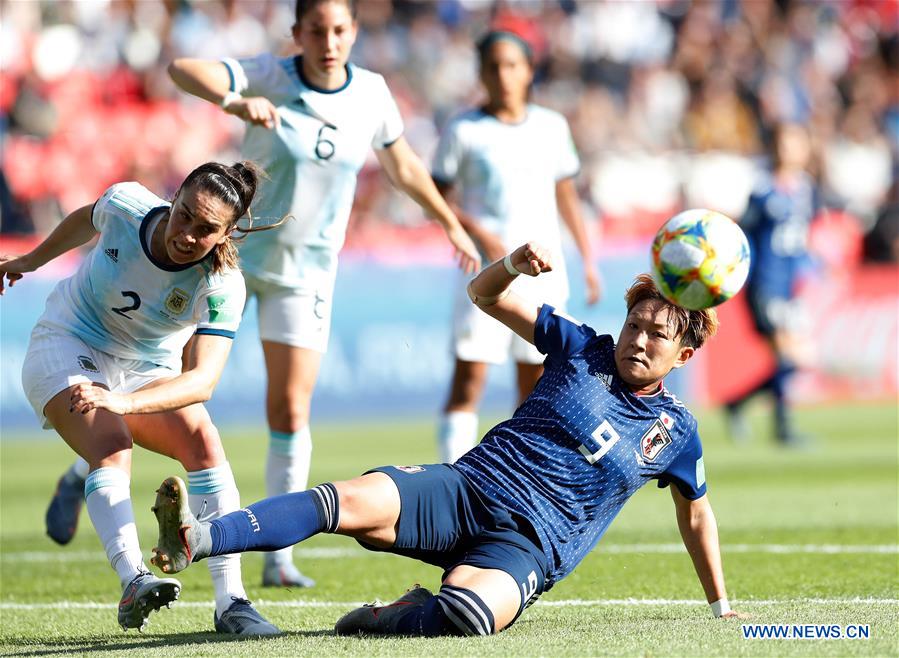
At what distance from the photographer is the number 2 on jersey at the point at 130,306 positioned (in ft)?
16.8

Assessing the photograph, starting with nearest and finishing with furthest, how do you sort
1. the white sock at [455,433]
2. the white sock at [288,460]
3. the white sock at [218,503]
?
the white sock at [218,503] → the white sock at [288,460] → the white sock at [455,433]

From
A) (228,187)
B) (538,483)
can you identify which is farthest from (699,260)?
(228,187)

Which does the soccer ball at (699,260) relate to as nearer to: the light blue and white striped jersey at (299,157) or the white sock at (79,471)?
the light blue and white striped jersey at (299,157)

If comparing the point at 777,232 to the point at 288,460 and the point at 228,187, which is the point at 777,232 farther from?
the point at 228,187

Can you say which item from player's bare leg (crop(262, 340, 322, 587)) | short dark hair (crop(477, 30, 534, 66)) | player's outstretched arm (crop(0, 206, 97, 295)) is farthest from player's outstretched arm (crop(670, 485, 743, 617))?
short dark hair (crop(477, 30, 534, 66))

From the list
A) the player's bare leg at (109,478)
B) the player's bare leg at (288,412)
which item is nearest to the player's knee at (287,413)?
the player's bare leg at (288,412)

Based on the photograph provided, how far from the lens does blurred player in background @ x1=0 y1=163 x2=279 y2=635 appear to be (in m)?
4.81

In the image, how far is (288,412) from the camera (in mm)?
6617

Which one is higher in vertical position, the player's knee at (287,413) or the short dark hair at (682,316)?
the short dark hair at (682,316)

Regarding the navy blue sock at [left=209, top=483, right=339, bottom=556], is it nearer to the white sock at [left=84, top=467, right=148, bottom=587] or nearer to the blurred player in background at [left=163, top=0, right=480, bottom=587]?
the white sock at [left=84, top=467, right=148, bottom=587]

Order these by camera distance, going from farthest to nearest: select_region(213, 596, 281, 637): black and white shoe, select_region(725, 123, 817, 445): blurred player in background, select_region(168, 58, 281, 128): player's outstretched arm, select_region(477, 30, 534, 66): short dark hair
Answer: select_region(725, 123, 817, 445): blurred player in background, select_region(477, 30, 534, 66): short dark hair, select_region(168, 58, 281, 128): player's outstretched arm, select_region(213, 596, 281, 637): black and white shoe

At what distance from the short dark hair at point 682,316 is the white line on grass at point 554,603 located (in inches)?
46.3

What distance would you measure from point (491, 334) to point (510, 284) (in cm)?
297

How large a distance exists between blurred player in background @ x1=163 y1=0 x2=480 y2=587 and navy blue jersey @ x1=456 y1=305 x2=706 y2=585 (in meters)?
1.55
